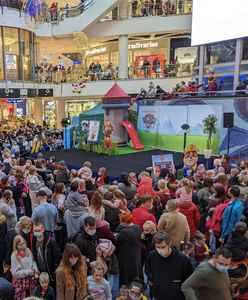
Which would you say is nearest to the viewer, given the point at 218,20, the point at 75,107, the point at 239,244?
the point at 239,244

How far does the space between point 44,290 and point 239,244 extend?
209cm

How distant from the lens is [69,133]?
55.9 feet

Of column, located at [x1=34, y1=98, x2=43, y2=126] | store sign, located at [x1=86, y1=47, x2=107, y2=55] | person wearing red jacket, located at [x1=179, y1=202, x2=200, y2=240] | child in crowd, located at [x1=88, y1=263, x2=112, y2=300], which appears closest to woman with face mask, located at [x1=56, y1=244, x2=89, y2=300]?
child in crowd, located at [x1=88, y1=263, x2=112, y2=300]

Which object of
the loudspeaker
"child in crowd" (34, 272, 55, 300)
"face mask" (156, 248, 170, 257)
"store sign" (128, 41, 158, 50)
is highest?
"store sign" (128, 41, 158, 50)

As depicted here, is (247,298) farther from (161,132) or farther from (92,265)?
(161,132)

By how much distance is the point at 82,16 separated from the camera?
21.0m

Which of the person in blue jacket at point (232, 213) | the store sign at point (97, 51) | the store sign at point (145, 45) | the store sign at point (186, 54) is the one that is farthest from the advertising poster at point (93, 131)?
the store sign at point (97, 51)

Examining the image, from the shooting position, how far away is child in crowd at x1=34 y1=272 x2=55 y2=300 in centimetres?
338

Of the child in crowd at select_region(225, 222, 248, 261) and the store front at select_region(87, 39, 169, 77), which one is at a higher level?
the store front at select_region(87, 39, 169, 77)

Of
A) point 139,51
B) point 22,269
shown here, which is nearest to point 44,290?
point 22,269

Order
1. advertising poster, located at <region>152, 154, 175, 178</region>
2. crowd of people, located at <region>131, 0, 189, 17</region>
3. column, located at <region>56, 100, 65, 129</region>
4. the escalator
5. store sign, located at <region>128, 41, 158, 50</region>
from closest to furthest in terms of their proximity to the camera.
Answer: advertising poster, located at <region>152, 154, 175, 178</region> < crowd of people, located at <region>131, 0, 189, 17</region> < the escalator < store sign, located at <region>128, 41, 158, 50</region> < column, located at <region>56, 100, 65, 129</region>

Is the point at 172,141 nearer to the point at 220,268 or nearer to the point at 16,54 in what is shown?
the point at 16,54

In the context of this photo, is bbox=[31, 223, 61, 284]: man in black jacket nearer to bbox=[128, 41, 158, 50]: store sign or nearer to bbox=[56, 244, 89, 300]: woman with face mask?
bbox=[56, 244, 89, 300]: woman with face mask

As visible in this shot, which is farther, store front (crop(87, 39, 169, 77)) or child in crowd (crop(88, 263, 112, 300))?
store front (crop(87, 39, 169, 77))
